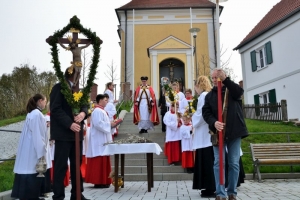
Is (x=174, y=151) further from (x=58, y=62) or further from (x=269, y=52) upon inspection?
(x=269, y=52)

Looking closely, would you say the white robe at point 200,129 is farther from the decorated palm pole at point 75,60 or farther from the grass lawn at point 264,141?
the grass lawn at point 264,141

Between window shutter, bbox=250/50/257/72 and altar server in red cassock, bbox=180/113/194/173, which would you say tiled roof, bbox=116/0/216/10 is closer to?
window shutter, bbox=250/50/257/72

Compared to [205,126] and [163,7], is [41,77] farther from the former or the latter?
[205,126]

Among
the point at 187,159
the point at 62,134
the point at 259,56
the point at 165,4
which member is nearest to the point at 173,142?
the point at 187,159

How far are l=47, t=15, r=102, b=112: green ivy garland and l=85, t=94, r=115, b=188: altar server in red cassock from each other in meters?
3.12

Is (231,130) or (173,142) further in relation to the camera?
(173,142)

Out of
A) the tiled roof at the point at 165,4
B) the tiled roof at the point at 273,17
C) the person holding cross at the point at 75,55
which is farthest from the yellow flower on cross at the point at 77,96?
the tiled roof at the point at 165,4

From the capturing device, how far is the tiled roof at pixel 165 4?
3297cm

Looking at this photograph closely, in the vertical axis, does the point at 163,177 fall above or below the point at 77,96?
below

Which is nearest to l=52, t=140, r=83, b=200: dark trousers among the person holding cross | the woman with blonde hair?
the person holding cross

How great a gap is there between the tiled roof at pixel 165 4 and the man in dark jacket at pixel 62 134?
28.9m

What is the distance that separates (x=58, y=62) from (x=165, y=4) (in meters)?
30.1

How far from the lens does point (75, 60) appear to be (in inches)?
216

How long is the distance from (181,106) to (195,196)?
584 cm
